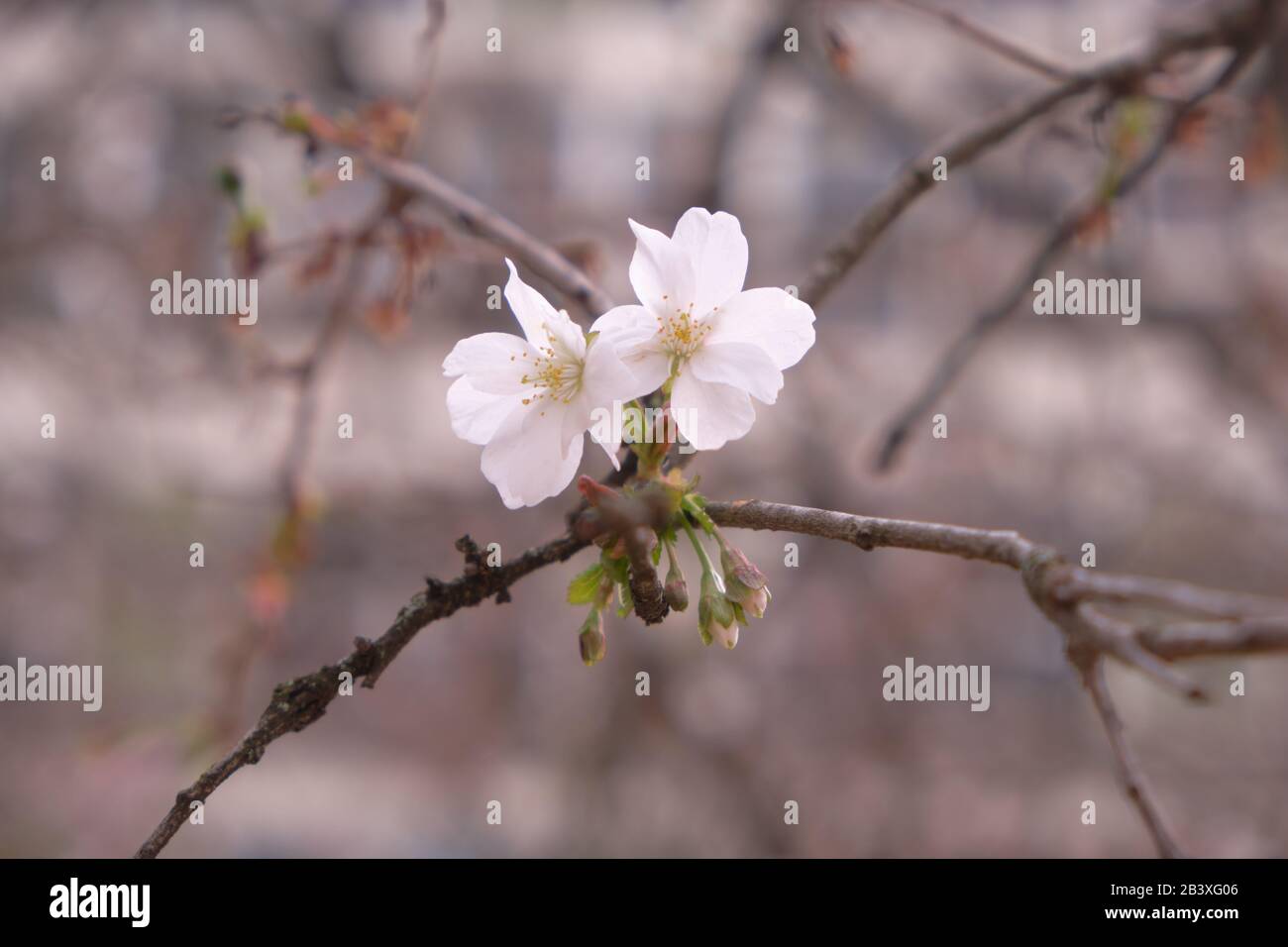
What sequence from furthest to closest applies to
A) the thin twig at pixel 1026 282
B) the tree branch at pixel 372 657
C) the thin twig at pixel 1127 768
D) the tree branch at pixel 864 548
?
the thin twig at pixel 1026 282, the tree branch at pixel 372 657, the thin twig at pixel 1127 768, the tree branch at pixel 864 548

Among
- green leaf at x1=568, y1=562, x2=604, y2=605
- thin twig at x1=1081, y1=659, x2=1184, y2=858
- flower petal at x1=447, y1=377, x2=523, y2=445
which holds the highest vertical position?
flower petal at x1=447, y1=377, x2=523, y2=445

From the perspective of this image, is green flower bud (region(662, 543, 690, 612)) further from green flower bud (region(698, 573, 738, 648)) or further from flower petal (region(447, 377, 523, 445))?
flower petal (region(447, 377, 523, 445))

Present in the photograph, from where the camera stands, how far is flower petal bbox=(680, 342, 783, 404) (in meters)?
0.99

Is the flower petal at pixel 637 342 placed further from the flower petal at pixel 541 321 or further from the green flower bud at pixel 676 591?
the green flower bud at pixel 676 591

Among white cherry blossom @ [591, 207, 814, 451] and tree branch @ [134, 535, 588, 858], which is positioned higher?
white cherry blossom @ [591, 207, 814, 451]

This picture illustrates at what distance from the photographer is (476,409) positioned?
42.1 inches

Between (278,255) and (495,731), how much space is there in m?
5.00

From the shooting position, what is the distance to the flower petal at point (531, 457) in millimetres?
986

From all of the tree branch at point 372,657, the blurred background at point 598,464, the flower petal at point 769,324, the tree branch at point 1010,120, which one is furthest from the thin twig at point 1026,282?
the blurred background at point 598,464

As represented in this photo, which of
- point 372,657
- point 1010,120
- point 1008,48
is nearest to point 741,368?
point 372,657

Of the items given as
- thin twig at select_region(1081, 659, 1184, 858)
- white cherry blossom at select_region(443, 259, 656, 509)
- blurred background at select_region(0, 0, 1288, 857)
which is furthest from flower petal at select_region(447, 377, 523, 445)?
blurred background at select_region(0, 0, 1288, 857)

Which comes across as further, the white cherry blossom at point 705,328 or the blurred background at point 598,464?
the blurred background at point 598,464

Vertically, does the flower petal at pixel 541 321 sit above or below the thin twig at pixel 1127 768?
above

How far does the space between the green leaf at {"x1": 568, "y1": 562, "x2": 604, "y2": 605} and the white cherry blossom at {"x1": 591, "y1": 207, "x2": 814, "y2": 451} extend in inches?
6.6
